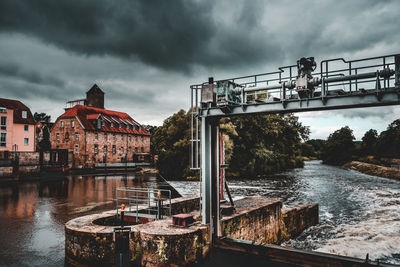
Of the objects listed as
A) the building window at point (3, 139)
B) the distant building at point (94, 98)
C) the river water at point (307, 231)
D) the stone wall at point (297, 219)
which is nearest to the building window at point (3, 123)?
the building window at point (3, 139)

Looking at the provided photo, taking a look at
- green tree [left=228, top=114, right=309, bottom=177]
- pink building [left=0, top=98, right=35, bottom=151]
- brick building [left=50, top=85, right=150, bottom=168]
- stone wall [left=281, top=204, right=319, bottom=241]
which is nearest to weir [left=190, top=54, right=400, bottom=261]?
stone wall [left=281, top=204, right=319, bottom=241]

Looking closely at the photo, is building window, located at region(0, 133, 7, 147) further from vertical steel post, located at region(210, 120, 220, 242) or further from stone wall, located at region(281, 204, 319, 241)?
vertical steel post, located at region(210, 120, 220, 242)

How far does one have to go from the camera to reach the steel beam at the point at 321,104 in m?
7.39

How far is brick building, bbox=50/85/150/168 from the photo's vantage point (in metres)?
52.6

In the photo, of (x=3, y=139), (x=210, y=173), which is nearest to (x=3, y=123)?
(x=3, y=139)

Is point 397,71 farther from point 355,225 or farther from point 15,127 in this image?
point 15,127

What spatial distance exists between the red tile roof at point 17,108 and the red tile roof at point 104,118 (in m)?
7.84

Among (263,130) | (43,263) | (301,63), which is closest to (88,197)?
(43,263)

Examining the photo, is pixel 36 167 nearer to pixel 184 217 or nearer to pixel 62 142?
pixel 62 142

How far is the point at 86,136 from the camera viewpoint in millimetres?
52375

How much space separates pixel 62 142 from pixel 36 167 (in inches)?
623

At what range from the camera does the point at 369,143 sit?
3228 inches

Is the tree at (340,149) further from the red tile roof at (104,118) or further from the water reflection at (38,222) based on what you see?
the water reflection at (38,222)

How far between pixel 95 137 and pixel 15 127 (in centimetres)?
1335
